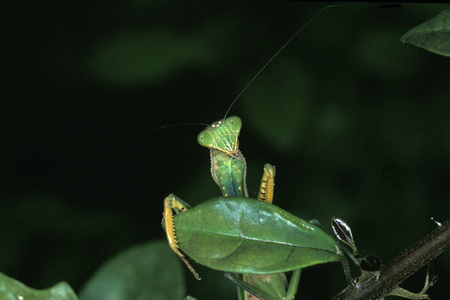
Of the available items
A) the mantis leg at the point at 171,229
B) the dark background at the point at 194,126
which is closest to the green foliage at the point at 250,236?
the mantis leg at the point at 171,229

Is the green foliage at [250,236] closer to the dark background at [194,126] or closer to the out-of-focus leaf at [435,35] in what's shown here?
the out-of-focus leaf at [435,35]

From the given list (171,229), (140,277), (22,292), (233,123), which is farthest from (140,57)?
(22,292)

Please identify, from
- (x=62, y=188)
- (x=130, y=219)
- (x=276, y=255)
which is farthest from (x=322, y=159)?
(x=276, y=255)

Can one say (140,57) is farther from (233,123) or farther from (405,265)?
(405,265)

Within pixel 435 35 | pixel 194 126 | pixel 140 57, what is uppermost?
pixel 435 35

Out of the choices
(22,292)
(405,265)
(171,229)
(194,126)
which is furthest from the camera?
(194,126)

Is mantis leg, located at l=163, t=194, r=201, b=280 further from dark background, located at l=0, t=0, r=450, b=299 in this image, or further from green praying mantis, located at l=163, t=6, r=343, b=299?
dark background, located at l=0, t=0, r=450, b=299

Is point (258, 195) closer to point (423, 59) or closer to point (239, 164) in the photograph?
point (239, 164)
